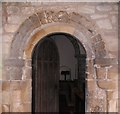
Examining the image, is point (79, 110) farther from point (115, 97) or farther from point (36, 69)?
point (115, 97)

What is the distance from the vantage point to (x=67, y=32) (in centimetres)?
496

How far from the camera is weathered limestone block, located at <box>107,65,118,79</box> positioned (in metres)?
4.96

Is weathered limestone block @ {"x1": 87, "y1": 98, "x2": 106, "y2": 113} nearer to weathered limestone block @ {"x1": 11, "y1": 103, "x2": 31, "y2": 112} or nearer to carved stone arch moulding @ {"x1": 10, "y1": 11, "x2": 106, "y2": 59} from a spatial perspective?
carved stone arch moulding @ {"x1": 10, "y1": 11, "x2": 106, "y2": 59}

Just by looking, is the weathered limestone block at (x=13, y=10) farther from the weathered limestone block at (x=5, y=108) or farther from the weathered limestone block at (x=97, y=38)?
the weathered limestone block at (x=5, y=108)

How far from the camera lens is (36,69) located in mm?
6762

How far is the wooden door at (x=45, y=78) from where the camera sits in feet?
22.1

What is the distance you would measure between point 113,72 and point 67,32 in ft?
3.33

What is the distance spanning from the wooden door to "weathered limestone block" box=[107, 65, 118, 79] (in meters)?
2.08

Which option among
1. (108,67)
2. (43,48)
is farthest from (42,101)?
(108,67)

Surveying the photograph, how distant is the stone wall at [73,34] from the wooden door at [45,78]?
161cm

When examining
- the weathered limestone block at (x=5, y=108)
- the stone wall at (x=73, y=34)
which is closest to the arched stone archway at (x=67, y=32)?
the stone wall at (x=73, y=34)

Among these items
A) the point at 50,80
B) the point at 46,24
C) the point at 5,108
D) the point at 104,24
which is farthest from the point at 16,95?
the point at 50,80

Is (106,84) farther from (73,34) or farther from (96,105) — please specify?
(73,34)

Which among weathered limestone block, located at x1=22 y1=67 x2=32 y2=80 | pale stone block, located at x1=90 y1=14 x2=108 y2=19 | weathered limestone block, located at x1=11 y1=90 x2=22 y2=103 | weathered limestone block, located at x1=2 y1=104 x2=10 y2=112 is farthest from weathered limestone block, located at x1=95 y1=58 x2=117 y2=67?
weathered limestone block, located at x1=2 y1=104 x2=10 y2=112
